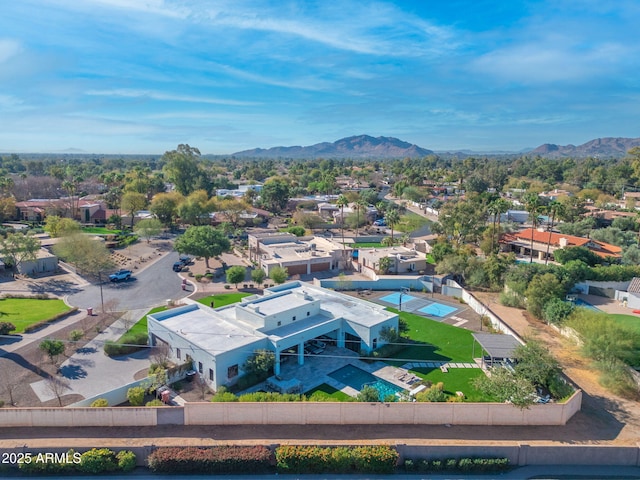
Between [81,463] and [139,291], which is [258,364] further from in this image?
[139,291]

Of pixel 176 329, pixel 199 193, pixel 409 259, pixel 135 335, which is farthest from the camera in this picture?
pixel 199 193

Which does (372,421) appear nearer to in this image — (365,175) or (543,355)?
(543,355)

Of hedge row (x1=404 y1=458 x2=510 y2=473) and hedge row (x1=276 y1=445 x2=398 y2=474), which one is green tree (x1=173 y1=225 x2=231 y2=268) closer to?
hedge row (x1=276 y1=445 x2=398 y2=474)

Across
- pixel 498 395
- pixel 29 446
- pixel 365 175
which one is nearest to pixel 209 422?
pixel 29 446

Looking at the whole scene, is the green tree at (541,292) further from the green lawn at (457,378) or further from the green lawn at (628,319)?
the green lawn at (457,378)

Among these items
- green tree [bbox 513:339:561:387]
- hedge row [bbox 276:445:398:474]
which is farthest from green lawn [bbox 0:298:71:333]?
green tree [bbox 513:339:561:387]

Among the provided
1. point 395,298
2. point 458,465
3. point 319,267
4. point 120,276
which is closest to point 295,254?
point 319,267
